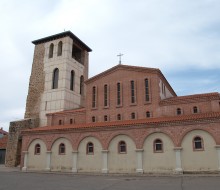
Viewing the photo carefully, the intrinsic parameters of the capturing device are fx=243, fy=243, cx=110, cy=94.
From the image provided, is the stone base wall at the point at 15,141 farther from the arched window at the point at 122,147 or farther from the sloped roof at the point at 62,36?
the arched window at the point at 122,147

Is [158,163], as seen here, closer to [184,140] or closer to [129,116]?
[184,140]

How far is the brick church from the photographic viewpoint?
24062 mm

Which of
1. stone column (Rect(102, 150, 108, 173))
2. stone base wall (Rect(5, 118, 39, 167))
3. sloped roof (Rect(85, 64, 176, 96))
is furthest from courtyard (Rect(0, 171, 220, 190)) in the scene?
stone base wall (Rect(5, 118, 39, 167))

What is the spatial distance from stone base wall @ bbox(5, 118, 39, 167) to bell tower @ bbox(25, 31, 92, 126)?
3047mm

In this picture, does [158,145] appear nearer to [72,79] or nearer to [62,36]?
[72,79]

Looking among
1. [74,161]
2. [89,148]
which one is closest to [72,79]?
[89,148]

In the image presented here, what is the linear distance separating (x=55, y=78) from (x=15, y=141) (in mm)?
12639

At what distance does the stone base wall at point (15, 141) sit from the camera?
3756 cm

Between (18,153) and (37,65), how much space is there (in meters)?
16.6

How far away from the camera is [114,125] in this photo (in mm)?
27469

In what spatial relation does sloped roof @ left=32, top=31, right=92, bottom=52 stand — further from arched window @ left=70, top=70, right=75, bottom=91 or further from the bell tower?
arched window @ left=70, top=70, right=75, bottom=91

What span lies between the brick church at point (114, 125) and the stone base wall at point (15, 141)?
0.50ft

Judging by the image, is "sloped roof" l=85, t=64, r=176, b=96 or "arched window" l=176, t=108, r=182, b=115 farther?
"sloped roof" l=85, t=64, r=176, b=96

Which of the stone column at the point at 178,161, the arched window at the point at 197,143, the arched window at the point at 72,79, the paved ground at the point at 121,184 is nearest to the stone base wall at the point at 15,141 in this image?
the arched window at the point at 72,79
